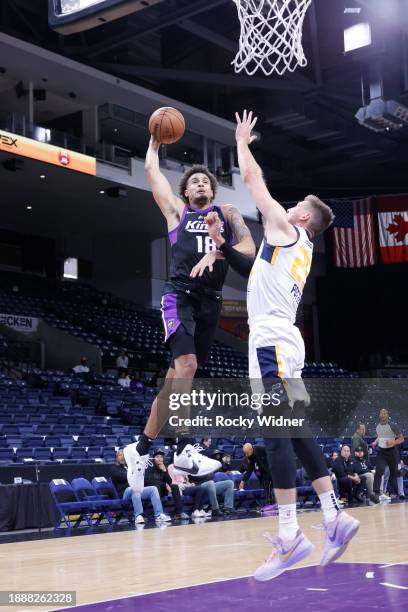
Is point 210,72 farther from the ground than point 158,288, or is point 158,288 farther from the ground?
point 210,72

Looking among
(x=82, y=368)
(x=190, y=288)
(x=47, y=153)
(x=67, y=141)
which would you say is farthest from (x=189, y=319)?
(x=82, y=368)

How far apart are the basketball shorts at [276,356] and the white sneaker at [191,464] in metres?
0.87

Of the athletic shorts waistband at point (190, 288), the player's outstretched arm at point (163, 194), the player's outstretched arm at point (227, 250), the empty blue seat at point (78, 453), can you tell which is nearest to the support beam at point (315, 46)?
the empty blue seat at point (78, 453)

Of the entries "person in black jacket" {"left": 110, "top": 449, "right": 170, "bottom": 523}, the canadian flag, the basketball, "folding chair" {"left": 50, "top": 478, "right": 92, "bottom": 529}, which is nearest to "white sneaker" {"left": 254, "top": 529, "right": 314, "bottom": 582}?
the basketball

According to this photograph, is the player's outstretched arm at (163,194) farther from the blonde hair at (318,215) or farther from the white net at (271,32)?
the white net at (271,32)

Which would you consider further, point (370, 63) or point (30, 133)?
point (30, 133)

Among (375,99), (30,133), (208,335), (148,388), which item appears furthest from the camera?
(148,388)

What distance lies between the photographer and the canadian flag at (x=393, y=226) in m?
27.0

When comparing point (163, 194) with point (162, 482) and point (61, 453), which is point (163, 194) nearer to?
point (162, 482)

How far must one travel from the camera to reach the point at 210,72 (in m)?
24.6

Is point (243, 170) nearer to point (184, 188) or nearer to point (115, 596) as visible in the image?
point (184, 188)

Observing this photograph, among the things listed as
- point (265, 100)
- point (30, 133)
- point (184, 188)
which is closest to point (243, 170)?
point (184, 188)

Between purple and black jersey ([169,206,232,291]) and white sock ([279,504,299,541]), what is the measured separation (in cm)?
149

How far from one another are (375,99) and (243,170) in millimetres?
14089
